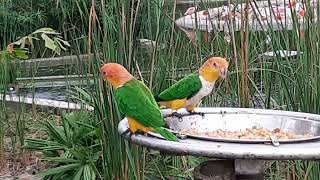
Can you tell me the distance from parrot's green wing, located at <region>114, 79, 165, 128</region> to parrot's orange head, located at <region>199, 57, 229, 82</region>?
204 mm

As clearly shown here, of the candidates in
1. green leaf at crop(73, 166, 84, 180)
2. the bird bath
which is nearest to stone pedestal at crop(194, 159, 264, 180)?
the bird bath

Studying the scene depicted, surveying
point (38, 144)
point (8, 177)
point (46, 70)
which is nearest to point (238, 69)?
point (38, 144)

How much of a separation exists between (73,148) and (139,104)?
1.53 m

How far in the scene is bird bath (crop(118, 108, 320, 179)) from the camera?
159cm

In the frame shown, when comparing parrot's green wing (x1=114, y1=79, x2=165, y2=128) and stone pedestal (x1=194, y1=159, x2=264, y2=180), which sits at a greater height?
parrot's green wing (x1=114, y1=79, x2=165, y2=128)

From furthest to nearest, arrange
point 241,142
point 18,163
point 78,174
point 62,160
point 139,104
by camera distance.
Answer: point 18,163
point 62,160
point 78,174
point 139,104
point 241,142

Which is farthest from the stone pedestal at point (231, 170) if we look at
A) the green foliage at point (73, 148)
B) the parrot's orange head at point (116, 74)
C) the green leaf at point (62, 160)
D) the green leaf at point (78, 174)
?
the green leaf at point (62, 160)

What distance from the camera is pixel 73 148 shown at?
3.41m

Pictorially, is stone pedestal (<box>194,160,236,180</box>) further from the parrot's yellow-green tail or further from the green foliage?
the green foliage

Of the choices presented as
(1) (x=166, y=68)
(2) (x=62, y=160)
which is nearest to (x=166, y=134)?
(1) (x=166, y=68)

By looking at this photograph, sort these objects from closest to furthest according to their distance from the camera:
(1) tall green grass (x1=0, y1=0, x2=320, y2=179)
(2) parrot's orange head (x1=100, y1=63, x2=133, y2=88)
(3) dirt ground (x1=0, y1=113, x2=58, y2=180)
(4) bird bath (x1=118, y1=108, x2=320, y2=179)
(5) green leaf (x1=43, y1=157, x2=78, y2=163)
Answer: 1. (4) bird bath (x1=118, y1=108, x2=320, y2=179)
2. (2) parrot's orange head (x1=100, y1=63, x2=133, y2=88)
3. (1) tall green grass (x1=0, y1=0, x2=320, y2=179)
4. (5) green leaf (x1=43, y1=157, x2=78, y2=163)
5. (3) dirt ground (x1=0, y1=113, x2=58, y2=180)

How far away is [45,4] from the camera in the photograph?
7719 millimetres

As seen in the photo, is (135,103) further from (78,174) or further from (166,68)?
(78,174)

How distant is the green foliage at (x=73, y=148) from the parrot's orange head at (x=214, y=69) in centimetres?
113
